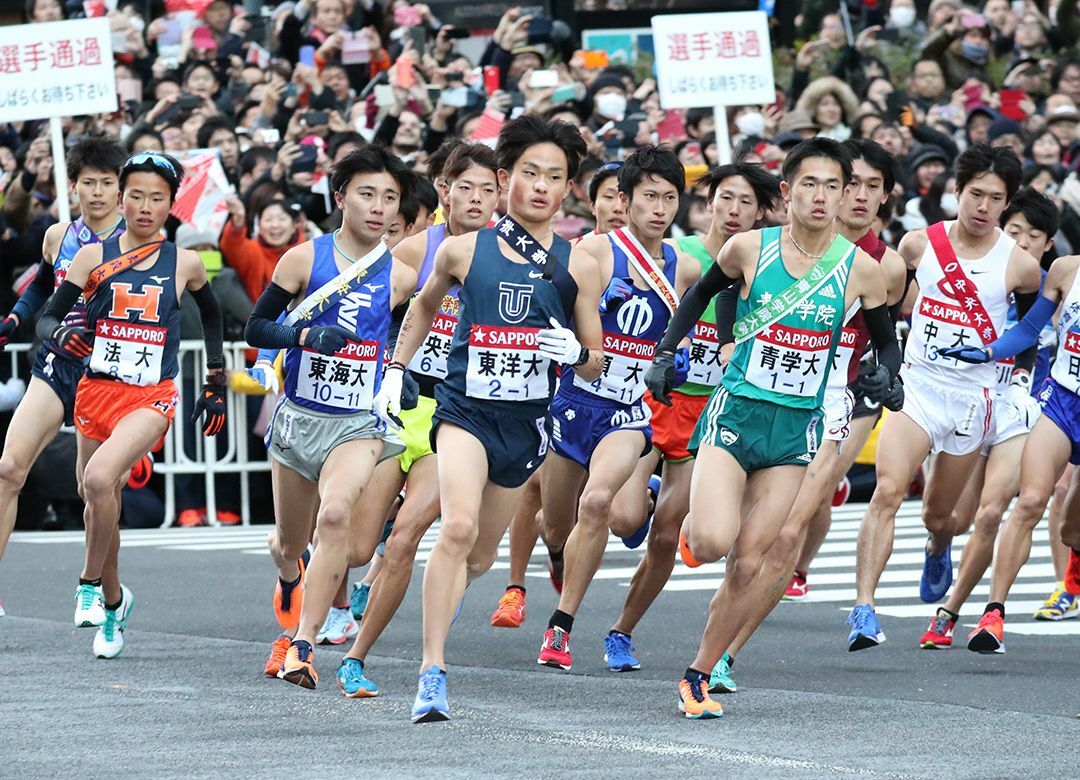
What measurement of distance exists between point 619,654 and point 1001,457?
2.53 metres

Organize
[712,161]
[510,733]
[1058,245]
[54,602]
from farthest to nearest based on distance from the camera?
[712,161]
[1058,245]
[54,602]
[510,733]

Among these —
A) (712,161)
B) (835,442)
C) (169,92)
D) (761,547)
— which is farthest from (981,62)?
(761,547)

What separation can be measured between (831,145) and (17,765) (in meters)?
4.06

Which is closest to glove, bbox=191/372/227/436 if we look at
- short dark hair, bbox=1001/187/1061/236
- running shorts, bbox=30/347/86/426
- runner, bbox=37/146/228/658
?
runner, bbox=37/146/228/658

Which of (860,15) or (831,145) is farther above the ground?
(860,15)

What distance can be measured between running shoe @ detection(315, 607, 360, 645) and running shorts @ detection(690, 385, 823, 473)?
261cm

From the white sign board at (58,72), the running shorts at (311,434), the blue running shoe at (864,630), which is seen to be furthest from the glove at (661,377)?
the white sign board at (58,72)

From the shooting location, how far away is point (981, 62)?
22125 millimetres

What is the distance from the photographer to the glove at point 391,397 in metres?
8.16

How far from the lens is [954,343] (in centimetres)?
1053

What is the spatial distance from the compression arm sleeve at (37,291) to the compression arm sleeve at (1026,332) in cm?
493

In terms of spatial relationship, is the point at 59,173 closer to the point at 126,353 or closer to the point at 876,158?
the point at 126,353

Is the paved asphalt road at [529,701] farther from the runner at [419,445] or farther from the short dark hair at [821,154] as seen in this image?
the short dark hair at [821,154]

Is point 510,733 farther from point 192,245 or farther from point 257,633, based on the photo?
point 192,245
